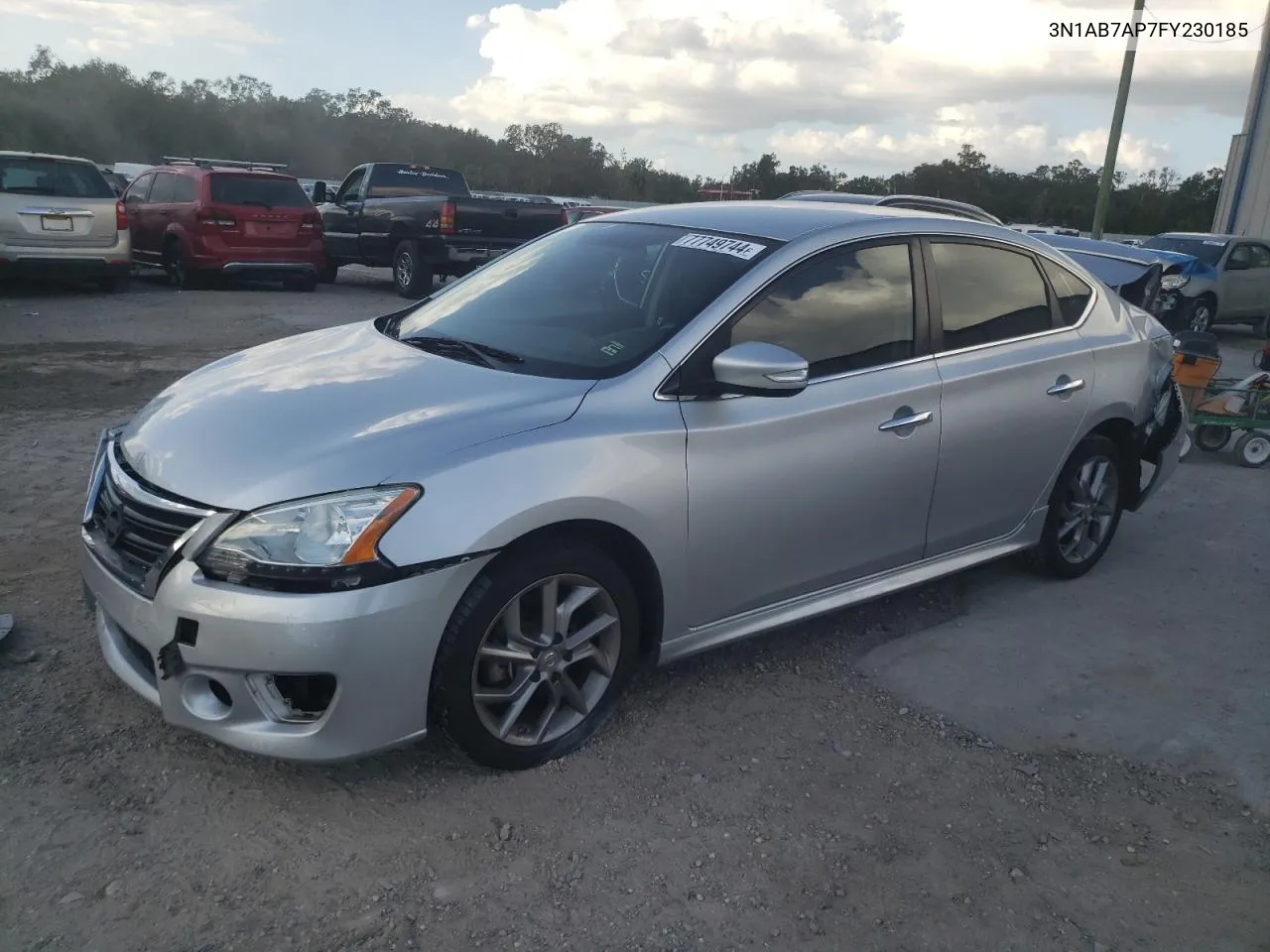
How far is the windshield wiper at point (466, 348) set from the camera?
3.54 m

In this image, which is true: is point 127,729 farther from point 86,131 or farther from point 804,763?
point 86,131

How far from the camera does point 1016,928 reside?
2.64 m

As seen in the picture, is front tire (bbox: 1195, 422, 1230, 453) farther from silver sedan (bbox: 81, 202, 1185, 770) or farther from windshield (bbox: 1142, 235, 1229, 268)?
windshield (bbox: 1142, 235, 1229, 268)

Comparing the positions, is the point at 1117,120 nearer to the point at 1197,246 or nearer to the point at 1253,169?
the point at 1197,246

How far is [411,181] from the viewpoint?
55.3 feet

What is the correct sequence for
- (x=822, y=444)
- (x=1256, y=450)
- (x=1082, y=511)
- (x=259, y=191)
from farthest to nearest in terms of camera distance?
(x=259, y=191) → (x=1256, y=450) → (x=1082, y=511) → (x=822, y=444)

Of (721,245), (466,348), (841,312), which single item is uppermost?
(721,245)

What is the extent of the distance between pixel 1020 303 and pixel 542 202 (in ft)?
38.7

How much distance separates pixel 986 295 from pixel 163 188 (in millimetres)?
13642

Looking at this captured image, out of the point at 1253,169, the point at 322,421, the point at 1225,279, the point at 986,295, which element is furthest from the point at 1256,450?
the point at 1253,169

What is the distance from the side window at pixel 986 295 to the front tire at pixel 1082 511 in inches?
27.1

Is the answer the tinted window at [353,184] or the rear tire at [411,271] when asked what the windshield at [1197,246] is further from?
the tinted window at [353,184]

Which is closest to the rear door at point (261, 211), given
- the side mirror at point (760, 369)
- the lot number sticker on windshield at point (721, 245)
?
the lot number sticker on windshield at point (721, 245)

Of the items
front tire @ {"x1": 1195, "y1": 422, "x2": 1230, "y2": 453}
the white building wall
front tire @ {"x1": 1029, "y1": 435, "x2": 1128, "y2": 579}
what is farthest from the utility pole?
front tire @ {"x1": 1029, "y1": 435, "x2": 1128, "y2": 579}
